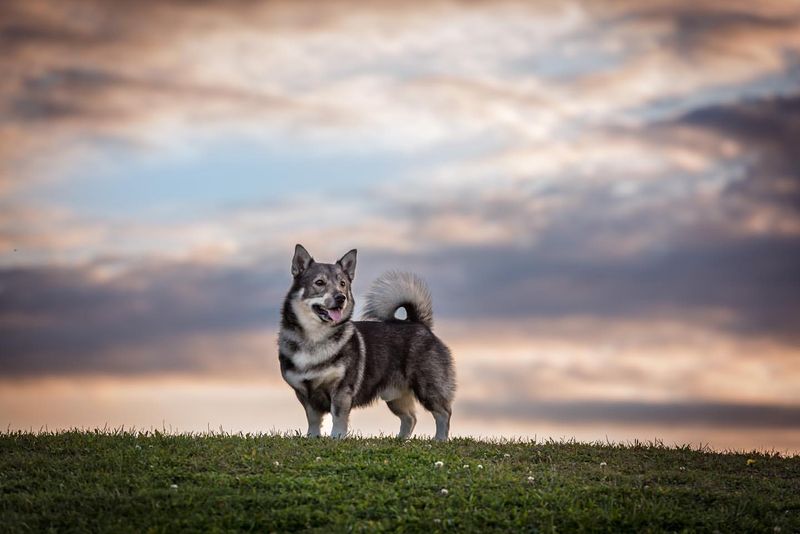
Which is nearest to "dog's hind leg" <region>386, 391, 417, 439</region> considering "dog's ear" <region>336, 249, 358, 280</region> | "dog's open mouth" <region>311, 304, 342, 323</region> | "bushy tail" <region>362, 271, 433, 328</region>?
"bushy tail" <region>362, 271, 433, 328</region>

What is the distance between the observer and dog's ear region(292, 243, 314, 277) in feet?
58.5

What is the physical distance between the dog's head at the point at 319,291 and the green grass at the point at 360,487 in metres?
2.24

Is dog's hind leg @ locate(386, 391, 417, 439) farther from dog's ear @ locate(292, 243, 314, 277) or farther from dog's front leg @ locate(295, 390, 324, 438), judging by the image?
dog's ear @ locate(292, 243, 314, 277)

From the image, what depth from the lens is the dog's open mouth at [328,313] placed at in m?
17.5

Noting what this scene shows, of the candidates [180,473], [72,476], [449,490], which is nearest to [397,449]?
[449,490]

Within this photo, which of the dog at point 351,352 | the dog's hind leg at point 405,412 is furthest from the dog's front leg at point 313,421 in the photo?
the dog's hind leg at point 405,412

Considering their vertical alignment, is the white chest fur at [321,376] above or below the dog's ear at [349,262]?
below

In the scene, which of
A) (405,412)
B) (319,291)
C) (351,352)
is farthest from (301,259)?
(405,412)

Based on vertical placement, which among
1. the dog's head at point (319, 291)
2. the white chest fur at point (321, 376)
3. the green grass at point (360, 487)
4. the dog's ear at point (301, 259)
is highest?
the dog's ear at point (301, 259)

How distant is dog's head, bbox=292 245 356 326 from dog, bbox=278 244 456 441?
0.02 m

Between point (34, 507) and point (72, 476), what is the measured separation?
1.12 metres

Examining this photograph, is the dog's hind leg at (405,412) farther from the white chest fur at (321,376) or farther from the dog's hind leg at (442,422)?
the white chest fur at (321,376)

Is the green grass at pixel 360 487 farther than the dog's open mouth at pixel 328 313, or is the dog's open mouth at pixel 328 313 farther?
the dog's open mouth at pixel 328 313

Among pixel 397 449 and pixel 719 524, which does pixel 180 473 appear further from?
pixel 719 524
